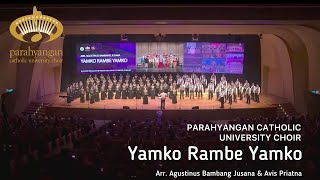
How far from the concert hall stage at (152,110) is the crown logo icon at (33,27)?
3641 millimetres

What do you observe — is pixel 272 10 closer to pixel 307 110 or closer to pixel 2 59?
pixel 307 110

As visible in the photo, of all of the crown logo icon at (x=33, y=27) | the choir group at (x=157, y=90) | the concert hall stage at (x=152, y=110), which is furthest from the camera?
the choir group at (x=157, y=90)

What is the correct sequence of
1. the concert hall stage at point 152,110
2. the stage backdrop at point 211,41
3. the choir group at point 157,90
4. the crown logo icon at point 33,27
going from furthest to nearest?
1. the stage backdrop at point 211,41
2. the choir group at point 157,90
3. the concert hall stage at point 152,110
4. the crown logo icon at point 33,27

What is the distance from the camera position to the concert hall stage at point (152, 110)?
42.2ft

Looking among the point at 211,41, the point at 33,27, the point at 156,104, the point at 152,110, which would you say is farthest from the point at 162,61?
the point at 33,27

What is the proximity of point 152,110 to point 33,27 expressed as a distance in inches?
221

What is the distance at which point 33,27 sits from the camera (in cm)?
909

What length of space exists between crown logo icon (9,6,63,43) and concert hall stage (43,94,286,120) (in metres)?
3.64

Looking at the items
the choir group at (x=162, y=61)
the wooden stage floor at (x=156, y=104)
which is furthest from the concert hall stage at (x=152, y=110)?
the choir group at (x=162, y=61)

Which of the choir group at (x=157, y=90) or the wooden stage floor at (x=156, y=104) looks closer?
the wooden stage floor at (x=156, y=104)

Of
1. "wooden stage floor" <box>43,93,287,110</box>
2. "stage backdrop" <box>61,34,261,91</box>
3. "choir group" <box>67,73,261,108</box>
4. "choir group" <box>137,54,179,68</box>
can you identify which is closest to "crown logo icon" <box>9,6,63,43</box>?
"wooden stage floor" <box>43,93,287,110</box>

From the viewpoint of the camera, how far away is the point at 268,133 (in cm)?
815

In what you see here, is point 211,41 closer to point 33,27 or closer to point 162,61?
point 162,61

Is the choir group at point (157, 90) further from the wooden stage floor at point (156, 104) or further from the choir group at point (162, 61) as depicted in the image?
the choir group at point (162, 61)
